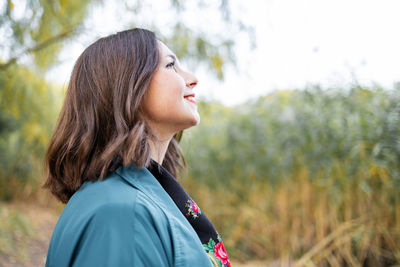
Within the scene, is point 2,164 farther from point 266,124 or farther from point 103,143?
point 103,143

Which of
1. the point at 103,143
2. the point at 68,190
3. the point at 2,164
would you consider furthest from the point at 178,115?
the point at 2,164

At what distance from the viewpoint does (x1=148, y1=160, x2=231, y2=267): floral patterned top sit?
3.60 feet

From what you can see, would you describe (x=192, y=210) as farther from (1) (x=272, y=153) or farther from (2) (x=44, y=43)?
(1) (x=272, y=153)

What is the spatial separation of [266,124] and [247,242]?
149 centimetres

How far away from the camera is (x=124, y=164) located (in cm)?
94

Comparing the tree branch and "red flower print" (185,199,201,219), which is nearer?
"red flower print" (185,199,201,219)

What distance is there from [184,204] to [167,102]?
30 cm

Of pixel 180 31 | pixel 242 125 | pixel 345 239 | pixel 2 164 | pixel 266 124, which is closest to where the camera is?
pixel 180 31

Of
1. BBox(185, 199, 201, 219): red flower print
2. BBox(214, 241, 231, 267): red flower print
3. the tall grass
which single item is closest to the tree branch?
the tall grass

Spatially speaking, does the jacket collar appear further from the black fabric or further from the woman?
the black fabric

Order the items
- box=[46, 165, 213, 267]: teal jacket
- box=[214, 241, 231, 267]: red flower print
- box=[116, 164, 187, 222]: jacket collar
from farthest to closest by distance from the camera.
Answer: box=[214, 241, 231, 267]: red flower print < box=[116, 164, 187, 222]: jacket collar < box=[46, 165, 213, 267]: teal jacket

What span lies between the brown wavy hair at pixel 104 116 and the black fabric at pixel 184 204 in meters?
0.11

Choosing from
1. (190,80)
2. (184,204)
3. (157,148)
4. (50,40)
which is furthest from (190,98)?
(50,40)

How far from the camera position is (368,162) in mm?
2949
